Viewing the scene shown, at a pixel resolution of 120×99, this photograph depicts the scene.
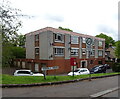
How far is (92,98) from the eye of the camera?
6.90 metres

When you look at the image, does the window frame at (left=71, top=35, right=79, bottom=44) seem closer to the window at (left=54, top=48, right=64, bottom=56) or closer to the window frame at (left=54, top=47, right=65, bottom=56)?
the window frame at (left=54, top=47, right=65, bottom=56)

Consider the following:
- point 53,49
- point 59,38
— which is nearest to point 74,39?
point 59,38

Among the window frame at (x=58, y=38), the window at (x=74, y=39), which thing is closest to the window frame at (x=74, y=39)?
the window at (x=74, y=39)

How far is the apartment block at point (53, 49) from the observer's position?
27250 millimetres

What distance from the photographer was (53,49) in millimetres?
27766

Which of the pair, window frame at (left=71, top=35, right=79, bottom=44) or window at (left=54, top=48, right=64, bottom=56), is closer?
window at (left=54, top=48, right=64, bottom=56)

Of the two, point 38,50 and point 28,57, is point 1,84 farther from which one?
point 28,57

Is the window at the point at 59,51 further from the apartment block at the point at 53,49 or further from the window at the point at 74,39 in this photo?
the window at the point at 74,39

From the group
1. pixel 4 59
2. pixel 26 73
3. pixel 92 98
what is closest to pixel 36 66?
pixel 26 73

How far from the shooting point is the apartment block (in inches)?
1073

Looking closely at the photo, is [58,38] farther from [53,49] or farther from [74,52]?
[74,52]

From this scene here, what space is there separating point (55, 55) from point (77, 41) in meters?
7.85

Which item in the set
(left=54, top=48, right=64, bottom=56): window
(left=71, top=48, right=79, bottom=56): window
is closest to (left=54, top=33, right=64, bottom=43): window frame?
(left=54, top=48, right=64, bottom=56): window

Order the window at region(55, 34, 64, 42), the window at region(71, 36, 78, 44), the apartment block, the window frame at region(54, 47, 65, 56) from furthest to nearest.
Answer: the window at region(71, 36, 78, 44) < the window at region(55, 34, 64, 42) < the window frame at region(54, 47, 65, 56) < the apartment block
